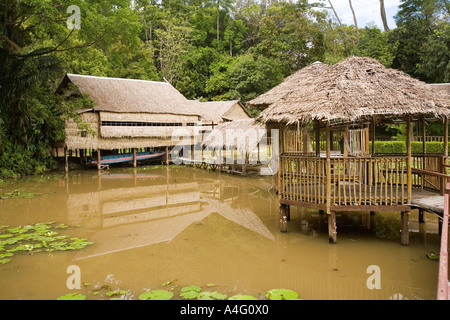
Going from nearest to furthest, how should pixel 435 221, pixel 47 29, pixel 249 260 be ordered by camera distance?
pixel 249 260 < pixel 435 221 < pixel 47 29

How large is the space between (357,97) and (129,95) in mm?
18204

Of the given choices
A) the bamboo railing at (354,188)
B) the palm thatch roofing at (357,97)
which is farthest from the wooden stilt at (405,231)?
the palm thatch roofing at (357,97)

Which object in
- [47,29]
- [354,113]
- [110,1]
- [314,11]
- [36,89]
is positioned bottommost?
[354,113]

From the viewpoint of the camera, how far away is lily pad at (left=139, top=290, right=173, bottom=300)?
17.4 ft

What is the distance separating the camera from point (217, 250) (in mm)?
7660

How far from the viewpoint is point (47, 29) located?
16953 millimetres

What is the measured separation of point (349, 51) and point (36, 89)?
967 inches

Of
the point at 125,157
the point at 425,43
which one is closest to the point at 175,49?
the point at 125,157

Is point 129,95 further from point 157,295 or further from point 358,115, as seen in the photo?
point 157,295

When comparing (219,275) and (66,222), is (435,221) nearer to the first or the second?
(219,275)

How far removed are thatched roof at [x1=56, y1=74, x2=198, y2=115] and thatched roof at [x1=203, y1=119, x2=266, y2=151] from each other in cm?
520

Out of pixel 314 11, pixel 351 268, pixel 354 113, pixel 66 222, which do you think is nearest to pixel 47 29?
pixel 66 222

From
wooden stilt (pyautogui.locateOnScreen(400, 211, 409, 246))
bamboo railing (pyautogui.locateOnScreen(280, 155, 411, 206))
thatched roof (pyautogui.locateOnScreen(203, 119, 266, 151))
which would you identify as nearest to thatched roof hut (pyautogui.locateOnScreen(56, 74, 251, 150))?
thatched roof (pyautogui.locateOnScreen(203, 119, 266, 151))

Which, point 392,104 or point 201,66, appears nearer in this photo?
point 392,104
